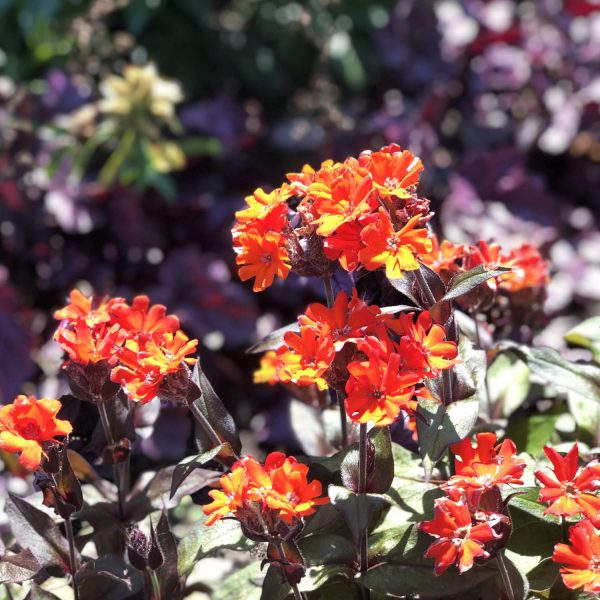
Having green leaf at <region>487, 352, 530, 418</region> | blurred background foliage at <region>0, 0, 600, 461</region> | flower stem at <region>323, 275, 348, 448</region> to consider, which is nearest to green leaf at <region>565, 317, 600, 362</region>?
green leaf at <region>487, 352, 530, 418</region>

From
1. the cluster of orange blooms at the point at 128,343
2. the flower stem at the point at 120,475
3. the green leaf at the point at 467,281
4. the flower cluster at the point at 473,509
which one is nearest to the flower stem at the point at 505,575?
the flower cluster at the point at 473,509

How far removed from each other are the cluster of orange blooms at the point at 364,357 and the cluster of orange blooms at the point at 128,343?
108mm

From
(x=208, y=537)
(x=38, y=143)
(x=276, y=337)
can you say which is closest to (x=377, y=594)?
(x=208, y=537)

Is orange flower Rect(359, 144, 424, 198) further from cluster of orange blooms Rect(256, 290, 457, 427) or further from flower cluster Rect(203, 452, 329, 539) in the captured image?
flower cluster Rect(203, 452, 329, 539)

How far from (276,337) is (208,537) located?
236 mm

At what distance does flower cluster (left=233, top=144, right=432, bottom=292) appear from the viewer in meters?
0.88

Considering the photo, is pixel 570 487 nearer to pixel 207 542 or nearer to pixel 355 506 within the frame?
pixel 355 506

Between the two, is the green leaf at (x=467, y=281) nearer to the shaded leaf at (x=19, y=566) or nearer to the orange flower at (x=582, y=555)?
the orange flower at (x=582, y=555)

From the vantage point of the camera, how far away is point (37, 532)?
1.07m

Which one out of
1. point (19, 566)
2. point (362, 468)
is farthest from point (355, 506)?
point (19, 566)

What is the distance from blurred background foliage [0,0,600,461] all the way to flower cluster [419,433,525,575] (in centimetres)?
111

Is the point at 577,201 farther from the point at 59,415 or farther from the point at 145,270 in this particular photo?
the point at 59,415

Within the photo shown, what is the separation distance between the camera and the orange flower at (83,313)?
3.42 feet

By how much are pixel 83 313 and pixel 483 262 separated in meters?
0.47
